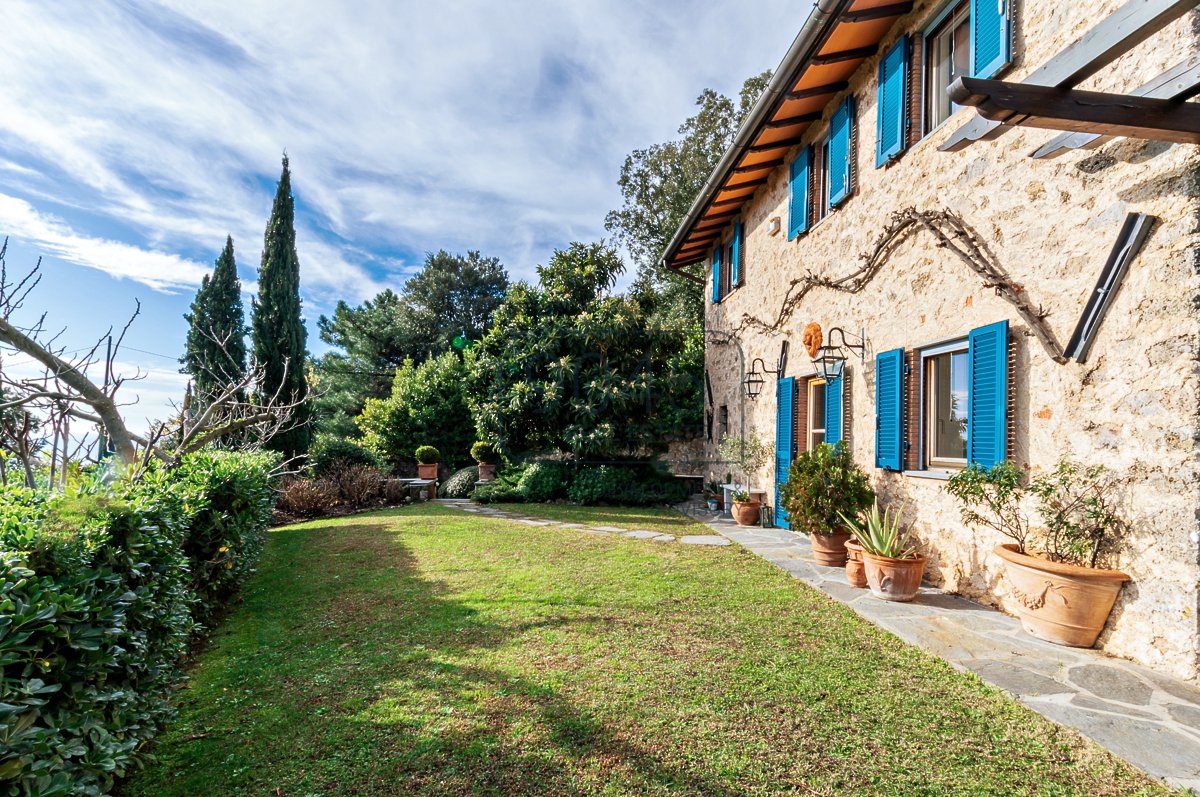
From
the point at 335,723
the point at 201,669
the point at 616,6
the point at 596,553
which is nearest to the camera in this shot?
the point at 335,723

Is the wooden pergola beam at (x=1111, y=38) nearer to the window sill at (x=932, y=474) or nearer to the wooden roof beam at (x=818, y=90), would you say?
the window sill at (x=932, y=474)

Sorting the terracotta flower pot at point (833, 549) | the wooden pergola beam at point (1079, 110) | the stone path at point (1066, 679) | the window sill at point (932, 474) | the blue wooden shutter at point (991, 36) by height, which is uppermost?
the blue wooden shutter at point (991, 36)

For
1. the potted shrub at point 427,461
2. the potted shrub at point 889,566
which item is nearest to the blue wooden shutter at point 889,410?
the potted shrub at point 889,566

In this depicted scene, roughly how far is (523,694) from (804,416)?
6268mm

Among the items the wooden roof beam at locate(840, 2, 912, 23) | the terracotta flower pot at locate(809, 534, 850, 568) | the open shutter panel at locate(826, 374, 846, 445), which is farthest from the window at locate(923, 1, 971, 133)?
the terracotta flower pot at locate(809, 534, 850, 568)

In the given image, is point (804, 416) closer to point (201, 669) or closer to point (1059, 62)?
point (1059, 62)

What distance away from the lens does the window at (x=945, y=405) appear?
5156 millimetres

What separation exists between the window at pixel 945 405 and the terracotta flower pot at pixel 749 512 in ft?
11.1

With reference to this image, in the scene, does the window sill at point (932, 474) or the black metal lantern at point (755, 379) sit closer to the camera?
the window sill at point (932, 474)

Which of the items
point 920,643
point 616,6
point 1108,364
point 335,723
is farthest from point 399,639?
point 616,6

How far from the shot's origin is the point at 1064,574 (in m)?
3.53

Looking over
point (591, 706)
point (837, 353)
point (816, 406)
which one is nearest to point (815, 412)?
point (816, 406)

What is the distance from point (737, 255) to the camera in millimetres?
10984

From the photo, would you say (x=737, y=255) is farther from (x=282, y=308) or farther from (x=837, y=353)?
(x=282, y=308)
